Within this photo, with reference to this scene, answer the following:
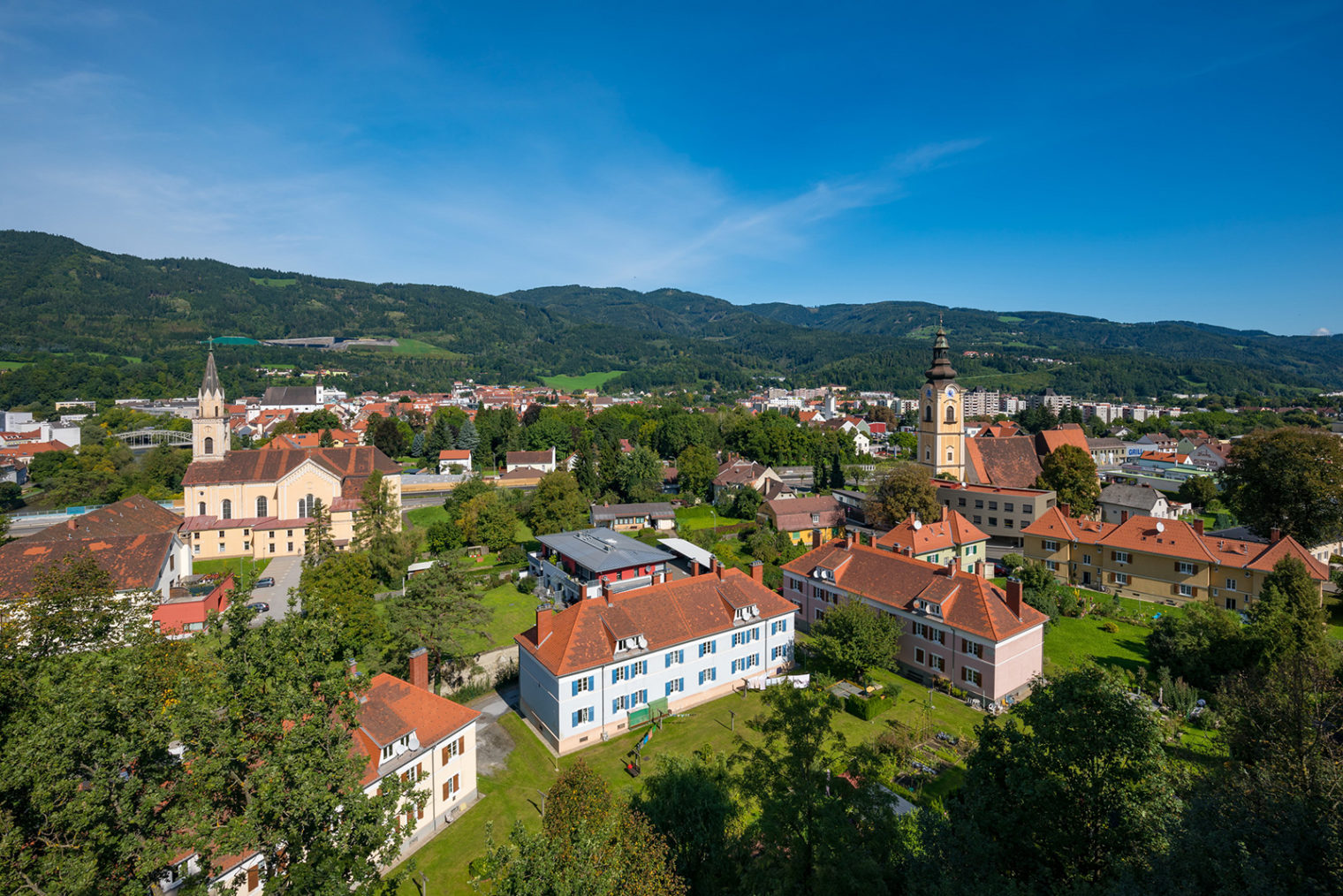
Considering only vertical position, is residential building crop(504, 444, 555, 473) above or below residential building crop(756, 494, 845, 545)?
above

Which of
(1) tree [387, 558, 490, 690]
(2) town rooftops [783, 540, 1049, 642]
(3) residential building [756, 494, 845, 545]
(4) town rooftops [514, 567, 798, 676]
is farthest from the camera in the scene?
(3) residential building [756, 494, 845, 545]

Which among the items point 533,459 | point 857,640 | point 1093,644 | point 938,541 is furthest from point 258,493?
point 1093,644

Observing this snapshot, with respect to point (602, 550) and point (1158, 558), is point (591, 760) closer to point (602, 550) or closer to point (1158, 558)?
point (602, 550)

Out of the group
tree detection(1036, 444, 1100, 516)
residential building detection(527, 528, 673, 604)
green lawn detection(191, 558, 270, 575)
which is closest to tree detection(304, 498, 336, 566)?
green lawn detection(191, 558, 270, 575)

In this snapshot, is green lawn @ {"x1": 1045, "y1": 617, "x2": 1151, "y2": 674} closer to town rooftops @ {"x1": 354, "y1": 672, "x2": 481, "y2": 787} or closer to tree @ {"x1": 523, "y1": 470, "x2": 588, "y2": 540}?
town rooftops @ {"x1": 354, "y1": 672, "x2": 481, "y2": 787}

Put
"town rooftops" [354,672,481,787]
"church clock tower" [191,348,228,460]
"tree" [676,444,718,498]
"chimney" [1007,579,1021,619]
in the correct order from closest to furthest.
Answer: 1. "town rooftops" [354,672,481,787]
2. "chimney" [1007,579,1021,619]
3. "church clock tower" [191,348,228,460]
4. "tree" [676,444,718,498]

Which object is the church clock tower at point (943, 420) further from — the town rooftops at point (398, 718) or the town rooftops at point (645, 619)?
the town rooftops at point (398, 718)

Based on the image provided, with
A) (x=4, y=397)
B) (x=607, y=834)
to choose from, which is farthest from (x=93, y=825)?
(x=4, y=397)
